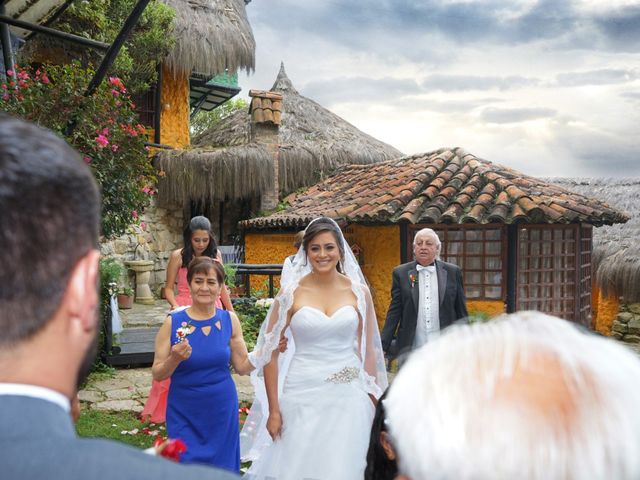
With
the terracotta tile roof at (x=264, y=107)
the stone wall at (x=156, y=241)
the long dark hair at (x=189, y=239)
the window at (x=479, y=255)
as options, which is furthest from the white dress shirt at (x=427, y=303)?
the terracotta tile roof at (x=264, y=107)

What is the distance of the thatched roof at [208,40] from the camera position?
40.8ft

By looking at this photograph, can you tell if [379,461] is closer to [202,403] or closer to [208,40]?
[202,403]

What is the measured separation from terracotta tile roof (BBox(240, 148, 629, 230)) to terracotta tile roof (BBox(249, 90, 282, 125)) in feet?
6.79

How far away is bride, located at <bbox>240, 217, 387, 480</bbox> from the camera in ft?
11.7

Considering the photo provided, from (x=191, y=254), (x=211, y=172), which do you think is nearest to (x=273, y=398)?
(x=191, y=254)

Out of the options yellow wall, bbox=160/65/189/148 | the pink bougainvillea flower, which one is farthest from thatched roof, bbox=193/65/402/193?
the pink bougainvillea flower

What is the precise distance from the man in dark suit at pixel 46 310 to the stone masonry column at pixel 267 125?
12.7 m

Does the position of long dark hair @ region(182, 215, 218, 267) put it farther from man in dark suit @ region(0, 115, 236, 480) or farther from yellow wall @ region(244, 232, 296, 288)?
yellow wall @ region(244, 232, 296, 288)

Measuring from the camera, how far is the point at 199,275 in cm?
370

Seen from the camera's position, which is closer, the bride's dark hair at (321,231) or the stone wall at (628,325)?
the bride's dark hair at (321,231)

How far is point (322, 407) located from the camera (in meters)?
3.68

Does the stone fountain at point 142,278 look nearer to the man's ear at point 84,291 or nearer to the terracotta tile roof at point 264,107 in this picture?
the terracotta tile roof at point 264,107

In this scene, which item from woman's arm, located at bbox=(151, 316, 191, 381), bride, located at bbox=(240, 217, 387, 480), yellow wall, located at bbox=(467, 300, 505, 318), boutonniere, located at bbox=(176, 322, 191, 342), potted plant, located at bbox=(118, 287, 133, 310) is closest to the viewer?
woman's arm, located at bbox=(151, 316, 191, 381)

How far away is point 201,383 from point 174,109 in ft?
37.1
